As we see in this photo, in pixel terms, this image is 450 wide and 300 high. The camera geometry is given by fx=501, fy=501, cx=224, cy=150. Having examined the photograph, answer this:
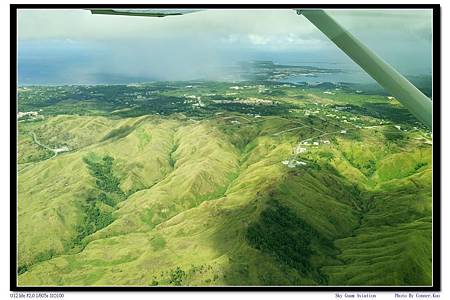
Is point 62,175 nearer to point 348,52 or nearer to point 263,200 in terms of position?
point 263,200

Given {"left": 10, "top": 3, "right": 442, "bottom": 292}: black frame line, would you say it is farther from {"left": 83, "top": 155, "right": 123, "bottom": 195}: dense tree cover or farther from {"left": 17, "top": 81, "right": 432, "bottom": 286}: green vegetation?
{"left": 83, "top": 155, "right": 123, "bottom": 195}: dense tree cover

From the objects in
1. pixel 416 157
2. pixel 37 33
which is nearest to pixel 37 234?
pixel 37 33

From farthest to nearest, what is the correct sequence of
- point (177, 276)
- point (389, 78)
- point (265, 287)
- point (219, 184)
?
1. point (219, 184)
2. point (177, 276)
3. point (265, 287)
4. point (389, 78)

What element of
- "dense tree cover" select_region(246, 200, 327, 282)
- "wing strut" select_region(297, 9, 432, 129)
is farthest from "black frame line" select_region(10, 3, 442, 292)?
"wing strut" select_region(297, 9, 432, 129)

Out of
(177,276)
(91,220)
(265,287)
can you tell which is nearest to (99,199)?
(91,220)

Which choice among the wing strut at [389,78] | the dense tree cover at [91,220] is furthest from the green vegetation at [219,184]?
the wing strut at [389,78]

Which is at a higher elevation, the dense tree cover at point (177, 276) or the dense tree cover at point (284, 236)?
the dense tree cover at point (284, 236)

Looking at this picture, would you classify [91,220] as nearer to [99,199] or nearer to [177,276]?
[99,199]

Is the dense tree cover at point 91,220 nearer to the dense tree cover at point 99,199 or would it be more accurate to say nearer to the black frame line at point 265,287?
the dense tree cover at point 99,199
